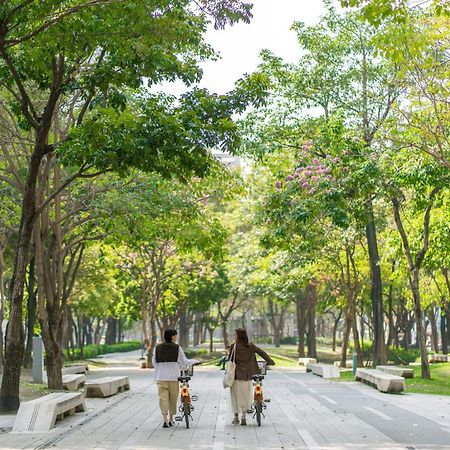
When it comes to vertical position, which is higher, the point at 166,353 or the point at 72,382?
the point at 166,353

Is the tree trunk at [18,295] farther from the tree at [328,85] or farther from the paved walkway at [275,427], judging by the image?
the tree at [328,85]

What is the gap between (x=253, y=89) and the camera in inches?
639

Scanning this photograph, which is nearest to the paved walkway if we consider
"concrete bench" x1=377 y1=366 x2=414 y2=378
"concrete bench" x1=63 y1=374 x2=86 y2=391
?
"concrete bench" x1=63 y1=374 x2=86 y2=391

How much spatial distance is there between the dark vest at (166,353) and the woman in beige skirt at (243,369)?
35.5 inches

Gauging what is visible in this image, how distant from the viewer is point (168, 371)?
47.0 feet

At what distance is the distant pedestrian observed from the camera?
1431 cm

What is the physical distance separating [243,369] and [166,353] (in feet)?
4.13

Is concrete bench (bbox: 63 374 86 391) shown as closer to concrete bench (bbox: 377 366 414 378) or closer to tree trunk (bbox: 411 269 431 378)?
concrete bench (bbox: 377 366 414 378)

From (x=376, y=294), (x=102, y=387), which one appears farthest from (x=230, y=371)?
(x=376, y=294)

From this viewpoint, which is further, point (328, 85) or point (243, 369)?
point (328, 85)

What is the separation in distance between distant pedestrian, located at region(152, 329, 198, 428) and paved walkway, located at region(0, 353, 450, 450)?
0.36 m

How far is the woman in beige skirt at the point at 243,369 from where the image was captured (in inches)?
563

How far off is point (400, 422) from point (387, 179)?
11.1 meters

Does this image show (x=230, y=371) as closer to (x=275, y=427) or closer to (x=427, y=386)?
(x=275, y=427)
